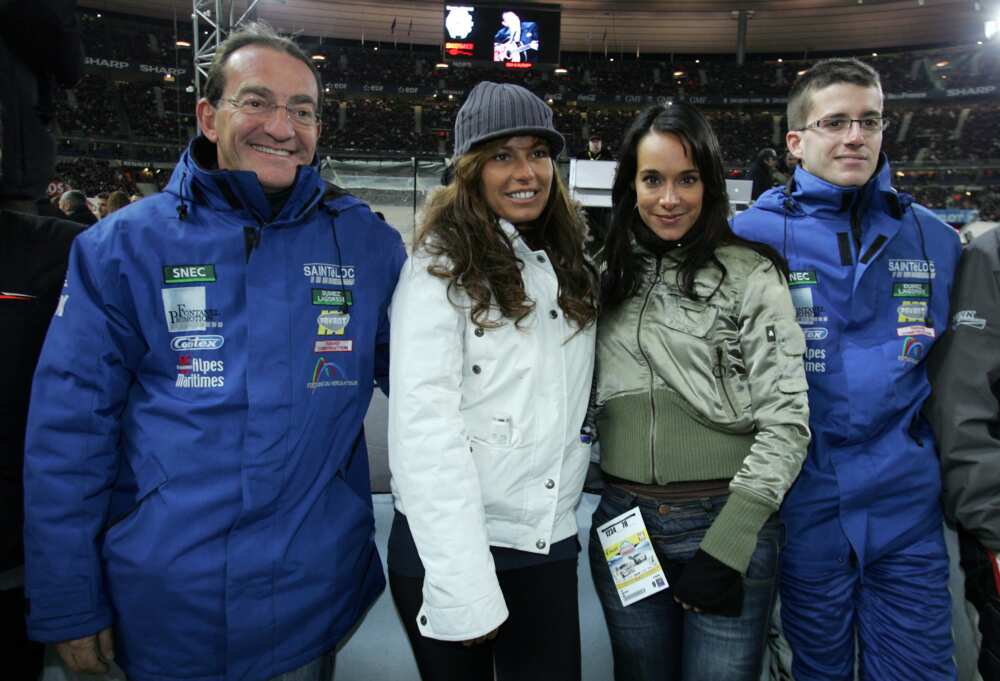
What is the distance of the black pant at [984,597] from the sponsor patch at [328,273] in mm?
1520

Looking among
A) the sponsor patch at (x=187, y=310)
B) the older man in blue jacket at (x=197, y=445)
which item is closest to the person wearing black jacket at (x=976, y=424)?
the older man in blue jacket at (x=197, y=445)

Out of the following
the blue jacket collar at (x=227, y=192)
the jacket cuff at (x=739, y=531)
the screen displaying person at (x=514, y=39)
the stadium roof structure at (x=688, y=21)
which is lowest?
the jacket cuff at (x=739, y=531)

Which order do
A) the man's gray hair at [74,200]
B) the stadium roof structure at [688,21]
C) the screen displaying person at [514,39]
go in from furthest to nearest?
the stadium roof structure at [688,21]
the screen displaying person at [514,39]
the man's gray hair at [74,200]

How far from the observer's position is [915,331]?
1610 millimetres

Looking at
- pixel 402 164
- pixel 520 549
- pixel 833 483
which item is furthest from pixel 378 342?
pixel 402 164

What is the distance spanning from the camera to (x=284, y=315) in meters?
1.28

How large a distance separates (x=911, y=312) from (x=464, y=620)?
129cm

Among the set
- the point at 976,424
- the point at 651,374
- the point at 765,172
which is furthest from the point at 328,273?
the point at 765,172

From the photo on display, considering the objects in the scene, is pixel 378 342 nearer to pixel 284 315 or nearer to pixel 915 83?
pixel 284 315

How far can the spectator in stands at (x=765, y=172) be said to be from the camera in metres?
5.39

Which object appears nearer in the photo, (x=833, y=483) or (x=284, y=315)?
(x=284, y=315)

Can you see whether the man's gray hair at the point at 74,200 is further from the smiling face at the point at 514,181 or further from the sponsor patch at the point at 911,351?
the sponsor patch at the point at 911,351

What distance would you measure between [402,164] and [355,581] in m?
4.33

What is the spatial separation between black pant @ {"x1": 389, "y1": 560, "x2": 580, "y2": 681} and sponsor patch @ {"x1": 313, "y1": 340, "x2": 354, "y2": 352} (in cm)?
45
